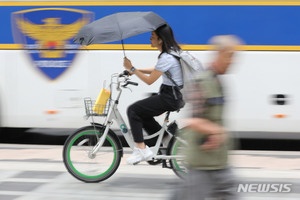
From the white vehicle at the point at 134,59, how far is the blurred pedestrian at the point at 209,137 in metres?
4.70

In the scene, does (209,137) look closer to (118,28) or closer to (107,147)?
(118,28)

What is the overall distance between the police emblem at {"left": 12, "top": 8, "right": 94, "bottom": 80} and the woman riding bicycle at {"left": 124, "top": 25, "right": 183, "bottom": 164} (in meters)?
3.12

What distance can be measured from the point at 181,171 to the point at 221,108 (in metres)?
2.48

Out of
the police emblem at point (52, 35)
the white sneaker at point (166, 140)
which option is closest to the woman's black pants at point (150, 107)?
the white sneaker at point (166, 140)

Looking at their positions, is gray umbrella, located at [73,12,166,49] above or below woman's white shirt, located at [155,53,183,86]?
above

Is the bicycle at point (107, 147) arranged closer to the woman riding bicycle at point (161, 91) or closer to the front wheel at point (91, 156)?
the front wheel at point (91, 156)

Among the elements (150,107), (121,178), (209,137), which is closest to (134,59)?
(121,178)

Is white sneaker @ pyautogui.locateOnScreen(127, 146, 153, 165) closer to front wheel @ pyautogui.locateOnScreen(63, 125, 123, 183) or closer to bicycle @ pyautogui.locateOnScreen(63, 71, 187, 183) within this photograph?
bicycle @ pyautogui.locateOnScreen(63, 71, 187, 183)

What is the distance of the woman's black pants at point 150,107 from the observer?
5703 millimetres

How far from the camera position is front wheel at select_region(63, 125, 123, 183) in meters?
5.96

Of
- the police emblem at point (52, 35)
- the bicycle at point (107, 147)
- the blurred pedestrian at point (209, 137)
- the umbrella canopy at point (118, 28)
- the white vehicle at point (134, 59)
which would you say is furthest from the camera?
the police emblem at point (52, 35)

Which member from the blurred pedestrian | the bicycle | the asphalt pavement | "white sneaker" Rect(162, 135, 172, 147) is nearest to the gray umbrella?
the bicycle

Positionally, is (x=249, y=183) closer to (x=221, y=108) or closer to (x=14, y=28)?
(x=221, y=108)

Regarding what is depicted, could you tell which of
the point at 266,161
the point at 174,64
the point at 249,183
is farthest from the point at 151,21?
the point at 266,161
